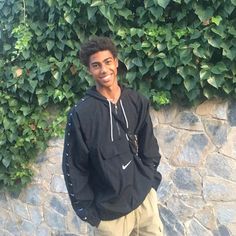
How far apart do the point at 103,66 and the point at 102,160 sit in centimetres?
51

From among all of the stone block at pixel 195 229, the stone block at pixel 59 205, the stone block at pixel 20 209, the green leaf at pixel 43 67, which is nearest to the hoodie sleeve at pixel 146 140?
the stone block at pixel 195 229

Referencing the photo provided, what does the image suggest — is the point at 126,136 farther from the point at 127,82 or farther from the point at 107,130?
the point at 127,82

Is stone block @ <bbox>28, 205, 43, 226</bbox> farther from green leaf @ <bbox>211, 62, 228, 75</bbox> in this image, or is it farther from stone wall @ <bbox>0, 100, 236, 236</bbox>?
green leaf @ <bbox>211, 62, 228, 75</bbox>

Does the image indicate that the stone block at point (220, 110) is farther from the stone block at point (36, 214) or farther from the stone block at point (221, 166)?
the stone block at point (36, 214)

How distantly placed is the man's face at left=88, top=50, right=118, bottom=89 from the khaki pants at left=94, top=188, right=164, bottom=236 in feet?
2.52

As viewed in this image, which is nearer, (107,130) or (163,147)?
(107,130)

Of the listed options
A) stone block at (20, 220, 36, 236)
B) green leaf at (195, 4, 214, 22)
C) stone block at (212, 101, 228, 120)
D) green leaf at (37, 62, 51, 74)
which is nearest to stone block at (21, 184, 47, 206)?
stone block at (20, 220, 36, 236)

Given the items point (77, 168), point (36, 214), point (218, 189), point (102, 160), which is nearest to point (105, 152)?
point (102, 160)

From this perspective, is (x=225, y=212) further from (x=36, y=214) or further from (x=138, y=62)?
(x=36, y=214)

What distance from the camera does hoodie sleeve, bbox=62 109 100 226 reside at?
241cm

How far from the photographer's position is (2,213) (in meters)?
4.20

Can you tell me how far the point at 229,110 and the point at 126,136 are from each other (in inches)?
42.4

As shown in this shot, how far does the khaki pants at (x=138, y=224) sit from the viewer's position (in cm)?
253

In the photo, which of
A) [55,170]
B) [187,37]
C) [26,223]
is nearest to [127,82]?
[187,37]
